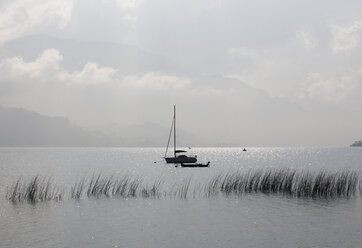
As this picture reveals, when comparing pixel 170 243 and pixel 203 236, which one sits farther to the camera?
pixel 203 236

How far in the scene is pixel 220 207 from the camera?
3162 cm

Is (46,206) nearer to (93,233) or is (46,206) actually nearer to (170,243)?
(93,233)

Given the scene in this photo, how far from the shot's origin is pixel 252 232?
2320 centimetres

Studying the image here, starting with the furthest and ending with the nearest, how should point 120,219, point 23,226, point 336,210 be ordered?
point 336,210
point 120,219
point 23,226

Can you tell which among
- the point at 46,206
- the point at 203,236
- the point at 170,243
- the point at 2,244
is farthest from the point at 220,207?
the point at 2,244

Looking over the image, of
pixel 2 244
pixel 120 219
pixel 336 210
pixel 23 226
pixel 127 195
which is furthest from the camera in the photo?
pixel 127 195

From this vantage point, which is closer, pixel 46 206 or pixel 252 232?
pixel 252 232

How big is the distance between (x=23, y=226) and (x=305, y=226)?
1708cm

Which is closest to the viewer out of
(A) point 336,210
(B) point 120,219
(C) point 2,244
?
(C) point 2,244

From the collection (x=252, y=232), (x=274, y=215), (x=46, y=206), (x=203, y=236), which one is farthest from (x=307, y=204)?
(x=46, y=206)

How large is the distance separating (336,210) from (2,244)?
22.5 metres

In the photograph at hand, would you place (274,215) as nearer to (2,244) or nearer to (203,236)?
(203,236)

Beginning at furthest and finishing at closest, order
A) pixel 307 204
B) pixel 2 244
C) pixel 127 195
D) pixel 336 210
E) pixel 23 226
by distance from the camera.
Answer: pixel 127 195 < pixel 307 204 < pixel 336 210 < pixel 23 226 < pixel 2 244

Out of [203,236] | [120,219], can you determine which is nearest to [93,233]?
[120,219]
